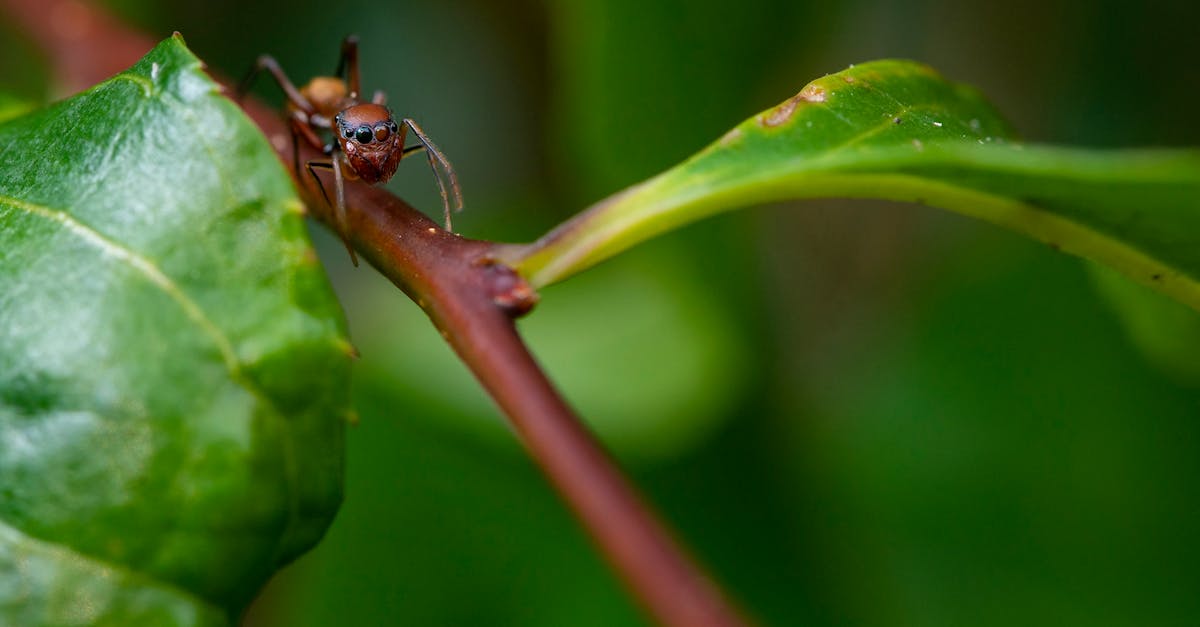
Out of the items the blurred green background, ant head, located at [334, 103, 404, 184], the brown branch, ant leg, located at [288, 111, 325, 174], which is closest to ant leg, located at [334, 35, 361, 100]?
ant leg, located at [288, 111, 325, 174]

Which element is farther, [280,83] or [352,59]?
[352,59]

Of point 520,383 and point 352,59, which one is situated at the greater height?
point 352,59

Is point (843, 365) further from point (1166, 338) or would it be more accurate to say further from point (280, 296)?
point (280, 296)

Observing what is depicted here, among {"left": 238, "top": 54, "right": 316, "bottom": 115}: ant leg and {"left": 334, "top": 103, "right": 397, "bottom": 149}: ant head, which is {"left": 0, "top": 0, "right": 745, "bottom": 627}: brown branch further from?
{"left": 238, "top": 54, "right": 316, "bottom": 115}: ant leg

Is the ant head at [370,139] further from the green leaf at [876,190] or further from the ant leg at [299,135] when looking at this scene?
the green leaf at [876,190]

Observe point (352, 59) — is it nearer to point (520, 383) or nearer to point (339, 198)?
point (339, 198)

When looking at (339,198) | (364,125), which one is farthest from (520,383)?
(364,125)

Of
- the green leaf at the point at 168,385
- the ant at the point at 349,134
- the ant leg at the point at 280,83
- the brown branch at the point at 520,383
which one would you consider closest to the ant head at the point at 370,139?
the ant at the point at 349,134
